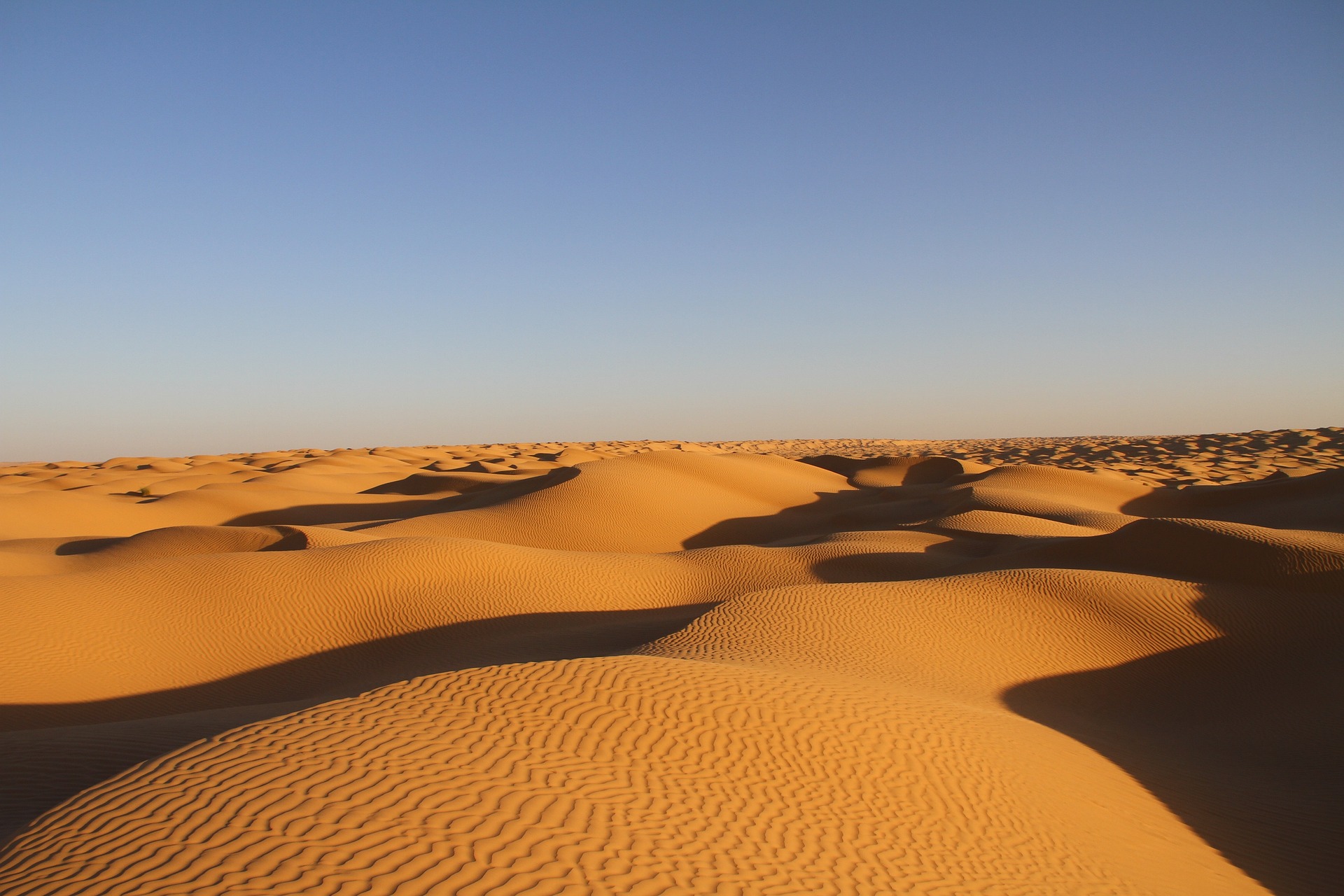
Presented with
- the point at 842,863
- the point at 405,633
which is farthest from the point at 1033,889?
the point at 405,633

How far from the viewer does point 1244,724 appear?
782cm

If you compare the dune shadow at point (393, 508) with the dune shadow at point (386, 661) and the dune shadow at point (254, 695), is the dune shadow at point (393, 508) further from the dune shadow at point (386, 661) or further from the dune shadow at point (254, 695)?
the dune shadow at point (254, 695)

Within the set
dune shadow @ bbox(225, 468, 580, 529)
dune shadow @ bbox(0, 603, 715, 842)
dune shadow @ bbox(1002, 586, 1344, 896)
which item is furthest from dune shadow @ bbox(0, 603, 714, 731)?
dune shadow @ bbox(225, 468, 580, 529)

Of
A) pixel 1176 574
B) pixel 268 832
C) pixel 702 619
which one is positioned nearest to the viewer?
pixel 268 832

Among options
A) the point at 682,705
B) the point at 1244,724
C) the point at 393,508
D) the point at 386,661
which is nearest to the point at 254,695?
the point at 386,661

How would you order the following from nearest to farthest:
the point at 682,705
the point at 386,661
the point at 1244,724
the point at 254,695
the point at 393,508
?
1. the point at 682,705
2. the point at 1244,724
3. the point at 254,695
4. the point at 386,661
5. the point at 393,508

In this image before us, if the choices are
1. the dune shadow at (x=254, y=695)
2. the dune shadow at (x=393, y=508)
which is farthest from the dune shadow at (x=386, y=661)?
the dune shadow at (x=393, y=508)

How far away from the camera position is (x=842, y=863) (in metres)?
3.85

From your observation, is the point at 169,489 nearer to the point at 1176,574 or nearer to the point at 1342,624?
the point at 1176,574

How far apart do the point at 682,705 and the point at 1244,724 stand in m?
5.85

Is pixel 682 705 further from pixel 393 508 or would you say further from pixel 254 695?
pixel 393 508

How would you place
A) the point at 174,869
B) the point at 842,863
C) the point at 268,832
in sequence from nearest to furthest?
the point at 174,869, the point at 268,832, the point at 842,863

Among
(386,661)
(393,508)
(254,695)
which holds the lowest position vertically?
(254,695)

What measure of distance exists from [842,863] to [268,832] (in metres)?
2.50
